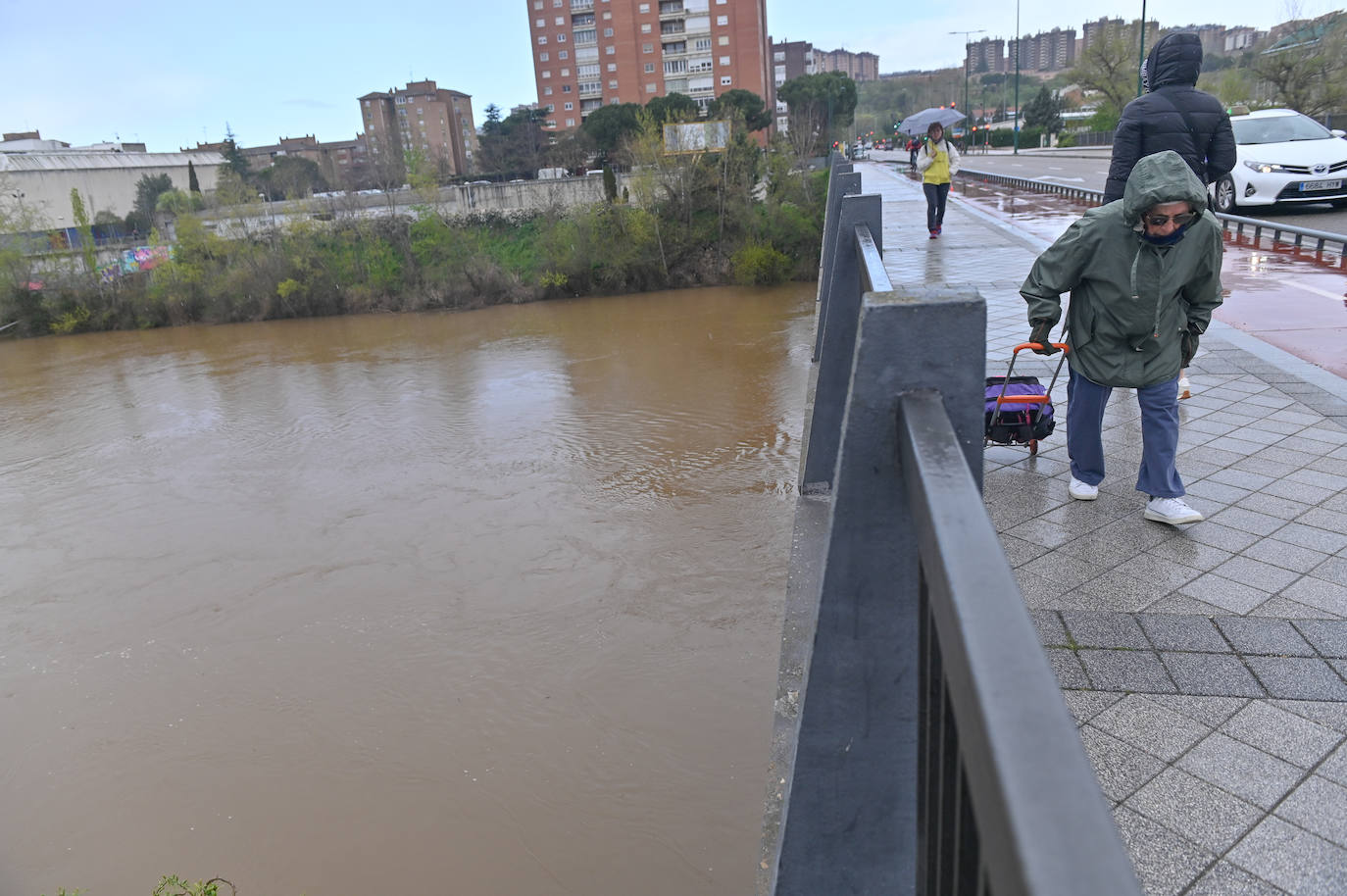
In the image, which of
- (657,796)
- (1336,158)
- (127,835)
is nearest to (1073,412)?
(657,796)

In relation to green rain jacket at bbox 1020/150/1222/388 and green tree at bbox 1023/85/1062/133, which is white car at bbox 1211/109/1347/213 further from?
green tree at bbox 1023/85/1062/133

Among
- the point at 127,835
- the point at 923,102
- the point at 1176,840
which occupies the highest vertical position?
the point at 923,102

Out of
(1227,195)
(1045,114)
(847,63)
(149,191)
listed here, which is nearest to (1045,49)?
(847,63)

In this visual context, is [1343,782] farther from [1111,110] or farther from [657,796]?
[1111,110]

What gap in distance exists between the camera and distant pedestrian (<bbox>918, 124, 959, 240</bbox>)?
1196 centimetres

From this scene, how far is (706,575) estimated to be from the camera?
32.5 ft

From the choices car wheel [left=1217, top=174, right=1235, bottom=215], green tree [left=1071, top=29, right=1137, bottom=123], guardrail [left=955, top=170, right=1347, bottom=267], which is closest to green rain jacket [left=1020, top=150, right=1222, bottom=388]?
guardrail [left=955, top=170, right=1347, bottom=267]

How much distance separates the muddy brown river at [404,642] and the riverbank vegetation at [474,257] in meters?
15.1

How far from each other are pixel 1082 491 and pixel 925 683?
3.48 metres

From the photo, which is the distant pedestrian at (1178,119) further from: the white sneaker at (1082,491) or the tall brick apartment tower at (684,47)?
the tall brick apartment tower at (684,47)

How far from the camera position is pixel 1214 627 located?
322 cm

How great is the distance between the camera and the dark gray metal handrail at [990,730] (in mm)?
610

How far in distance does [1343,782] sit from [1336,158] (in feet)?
46.8

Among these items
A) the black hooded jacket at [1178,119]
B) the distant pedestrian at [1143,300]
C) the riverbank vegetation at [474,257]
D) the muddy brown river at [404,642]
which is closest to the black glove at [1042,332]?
the distant pedestrian at [1143,300]
